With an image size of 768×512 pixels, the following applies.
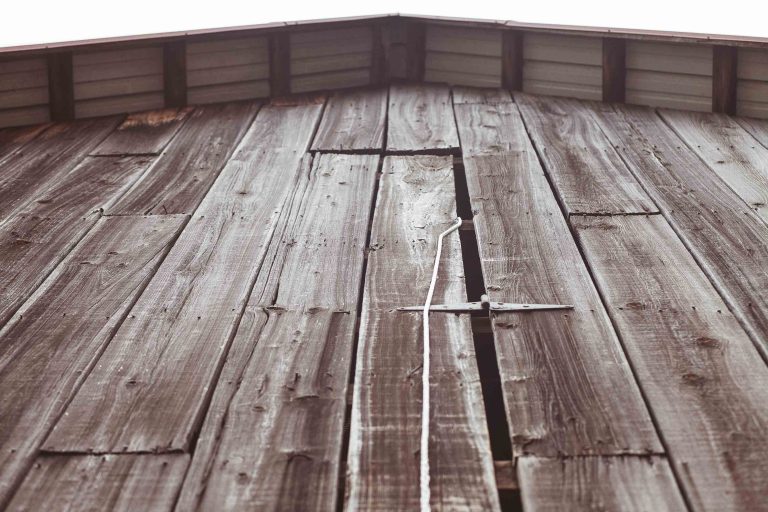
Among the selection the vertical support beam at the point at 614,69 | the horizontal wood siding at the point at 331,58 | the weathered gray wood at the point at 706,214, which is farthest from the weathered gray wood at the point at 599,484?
the horizontal wood siding at the point at 331,58

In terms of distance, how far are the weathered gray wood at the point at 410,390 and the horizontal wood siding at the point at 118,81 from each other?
1.80 metres

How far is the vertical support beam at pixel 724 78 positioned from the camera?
3232 mm

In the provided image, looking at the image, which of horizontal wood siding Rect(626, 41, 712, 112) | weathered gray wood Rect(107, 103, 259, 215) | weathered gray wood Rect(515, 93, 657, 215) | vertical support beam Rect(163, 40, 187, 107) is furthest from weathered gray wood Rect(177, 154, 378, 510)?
horizontal wood siding Rect(626, 41, 712, 112)

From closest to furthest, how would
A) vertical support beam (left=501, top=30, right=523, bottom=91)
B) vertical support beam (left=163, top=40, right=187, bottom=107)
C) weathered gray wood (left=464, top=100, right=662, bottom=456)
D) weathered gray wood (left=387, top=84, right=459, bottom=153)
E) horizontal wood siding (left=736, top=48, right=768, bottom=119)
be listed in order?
weathered gray wood (left=464, top=100, right=662, bottom=456), weathered gray wood (left=387, top=84, right=459, bottom=153), horizontal wood siding (left=736, top=48, right=768, bottom=119), vertical support beam (left=163, top=40, right=187, bottom=107), vertical support beam (left=501, top=30, right=523, bottom=91)

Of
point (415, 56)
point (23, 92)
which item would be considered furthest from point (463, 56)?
point (23, 92)

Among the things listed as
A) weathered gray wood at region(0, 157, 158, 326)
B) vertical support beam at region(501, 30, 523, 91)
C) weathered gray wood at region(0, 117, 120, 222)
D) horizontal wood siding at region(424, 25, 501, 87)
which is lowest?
weathered gray wood at region(0, 157, 158, 326)

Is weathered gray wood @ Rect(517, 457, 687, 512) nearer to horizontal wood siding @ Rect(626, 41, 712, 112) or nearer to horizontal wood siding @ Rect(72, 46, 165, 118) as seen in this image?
horizontal wood siding @ Rect(626, 41, 712, 112)

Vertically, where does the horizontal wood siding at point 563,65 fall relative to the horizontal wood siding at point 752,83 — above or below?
above

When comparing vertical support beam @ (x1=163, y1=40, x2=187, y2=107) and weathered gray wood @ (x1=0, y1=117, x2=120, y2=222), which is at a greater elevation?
vertical support beam @ (x1=163, y1=40, x2=187, y2=107)

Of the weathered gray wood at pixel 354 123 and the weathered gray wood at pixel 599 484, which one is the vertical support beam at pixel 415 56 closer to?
the weathered gray wood at pixel 354 123

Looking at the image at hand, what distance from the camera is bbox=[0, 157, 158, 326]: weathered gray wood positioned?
191cm

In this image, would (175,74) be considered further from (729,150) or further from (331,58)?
(729,150)

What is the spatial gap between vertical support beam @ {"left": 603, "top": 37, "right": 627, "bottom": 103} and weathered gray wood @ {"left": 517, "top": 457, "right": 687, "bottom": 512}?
8.39 ft

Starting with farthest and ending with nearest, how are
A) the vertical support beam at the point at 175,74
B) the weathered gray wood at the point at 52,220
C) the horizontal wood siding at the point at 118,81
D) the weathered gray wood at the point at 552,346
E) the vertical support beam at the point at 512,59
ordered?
the vertical support beam at the point at 512,59 → the vertical support beam at the point at 175,74 → the horizontal wood siding at the point at 118,81 → the weathered gray wood at the point at 52,220 → the weathered gray wood at the point at 552,346
